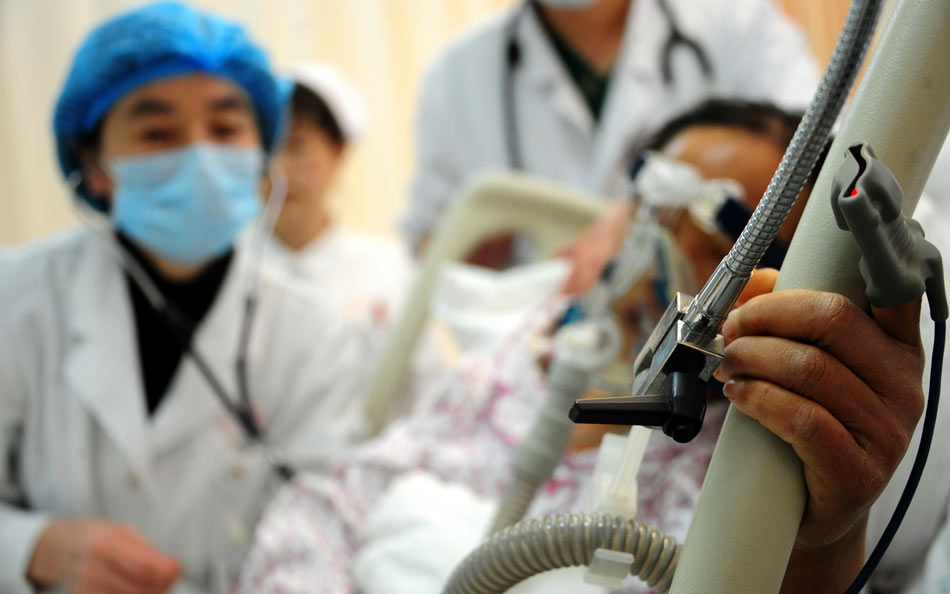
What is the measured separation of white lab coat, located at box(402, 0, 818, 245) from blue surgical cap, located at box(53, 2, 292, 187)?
25.8 inches

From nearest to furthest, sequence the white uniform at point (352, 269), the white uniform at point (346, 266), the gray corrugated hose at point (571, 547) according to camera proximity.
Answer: the gray corrugated hose at point (571, 547) → the white uniform at point (352, 269) → the white uniform at point (346, 266)

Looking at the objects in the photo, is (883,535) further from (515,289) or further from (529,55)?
(529,55)

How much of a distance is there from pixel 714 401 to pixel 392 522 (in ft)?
1.59

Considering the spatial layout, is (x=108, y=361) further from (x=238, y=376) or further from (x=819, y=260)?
(x=819, y=260)

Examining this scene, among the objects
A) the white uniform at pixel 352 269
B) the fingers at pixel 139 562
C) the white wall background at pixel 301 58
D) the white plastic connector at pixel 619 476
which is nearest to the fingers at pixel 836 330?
the white plastic connector at pixel 619 476

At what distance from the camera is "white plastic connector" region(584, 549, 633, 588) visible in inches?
22.7

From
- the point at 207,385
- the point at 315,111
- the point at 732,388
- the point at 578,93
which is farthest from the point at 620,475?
the point at 315,111

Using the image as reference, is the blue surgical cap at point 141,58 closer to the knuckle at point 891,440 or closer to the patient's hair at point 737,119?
the patient's hair at point 737,119

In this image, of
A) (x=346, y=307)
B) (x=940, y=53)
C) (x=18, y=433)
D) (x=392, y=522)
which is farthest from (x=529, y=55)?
(x=940, y=53)

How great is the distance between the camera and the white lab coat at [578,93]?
4.09 ft

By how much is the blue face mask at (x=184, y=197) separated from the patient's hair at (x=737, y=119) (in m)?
0.76

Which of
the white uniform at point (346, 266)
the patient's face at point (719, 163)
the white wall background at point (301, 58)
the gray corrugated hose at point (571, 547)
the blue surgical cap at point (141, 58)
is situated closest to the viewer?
the gray corrugated hose at point (571, 547)

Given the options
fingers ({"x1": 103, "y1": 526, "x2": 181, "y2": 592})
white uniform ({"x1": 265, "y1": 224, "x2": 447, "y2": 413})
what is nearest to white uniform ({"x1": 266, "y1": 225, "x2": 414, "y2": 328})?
white uniform ({"x1": 265, "y1": 224, "x2": 447, "y2": 413})

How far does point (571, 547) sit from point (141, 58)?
120cm
